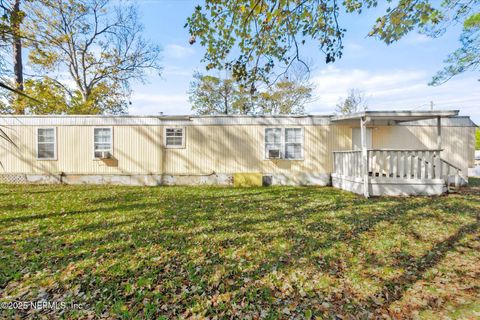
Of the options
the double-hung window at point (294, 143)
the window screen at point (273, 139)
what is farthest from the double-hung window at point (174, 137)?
the double-hung window at point (294, 143)

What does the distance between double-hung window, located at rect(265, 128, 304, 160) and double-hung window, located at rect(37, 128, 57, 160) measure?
9.39 metres

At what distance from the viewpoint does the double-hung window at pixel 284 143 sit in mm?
10141

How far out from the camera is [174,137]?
1036 centimetres

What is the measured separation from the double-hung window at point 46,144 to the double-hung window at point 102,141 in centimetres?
176

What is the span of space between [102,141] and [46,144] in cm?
248

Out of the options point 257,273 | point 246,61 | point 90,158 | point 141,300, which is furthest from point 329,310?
point 90,158

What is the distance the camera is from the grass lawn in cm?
255

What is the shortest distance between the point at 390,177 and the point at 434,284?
5.86m

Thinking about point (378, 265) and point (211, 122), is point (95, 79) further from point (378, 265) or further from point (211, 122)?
point (378, 265)

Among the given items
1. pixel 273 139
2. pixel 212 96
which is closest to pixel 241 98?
pixel 212 96

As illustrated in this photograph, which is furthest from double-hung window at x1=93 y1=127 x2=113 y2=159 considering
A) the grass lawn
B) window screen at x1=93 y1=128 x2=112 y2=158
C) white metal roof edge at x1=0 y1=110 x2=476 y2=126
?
the grass lawn

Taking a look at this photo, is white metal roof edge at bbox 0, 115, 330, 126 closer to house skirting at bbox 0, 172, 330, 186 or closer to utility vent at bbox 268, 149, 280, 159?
utility vent at bbox 268, 149, 280, 159

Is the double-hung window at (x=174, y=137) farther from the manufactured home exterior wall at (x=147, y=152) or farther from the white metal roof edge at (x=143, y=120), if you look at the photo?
the white metal roof edge at (x=143, y=120)

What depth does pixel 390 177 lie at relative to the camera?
7.97 meters
